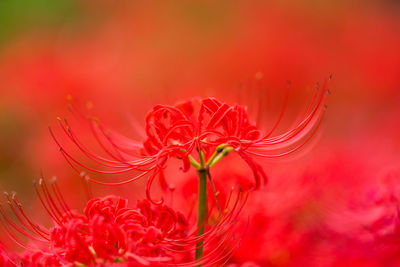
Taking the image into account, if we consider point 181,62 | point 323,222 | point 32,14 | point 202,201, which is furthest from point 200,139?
point 32,14

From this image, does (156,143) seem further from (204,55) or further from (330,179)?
(204,55)

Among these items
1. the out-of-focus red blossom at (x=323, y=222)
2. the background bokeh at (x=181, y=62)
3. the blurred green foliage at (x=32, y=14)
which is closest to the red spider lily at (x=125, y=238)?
the out-of-focus red blossom at (x=323, y=222)

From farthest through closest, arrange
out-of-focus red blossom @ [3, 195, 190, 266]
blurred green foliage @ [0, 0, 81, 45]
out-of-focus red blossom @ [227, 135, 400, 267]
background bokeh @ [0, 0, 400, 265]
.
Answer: blurred green foliage @ [0, 0, 81, 45] → background bokeh @ [0, 0, 400, 265] → out-of-focus red blossom @ [227, 135, 400, 267] → out-of-focus red blossom @ [3, 195, 190, 266]

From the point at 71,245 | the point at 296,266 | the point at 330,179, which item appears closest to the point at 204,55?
the point at 330,179

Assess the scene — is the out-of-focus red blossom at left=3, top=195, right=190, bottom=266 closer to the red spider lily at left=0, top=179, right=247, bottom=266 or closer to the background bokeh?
the red spider lily at left=0, top=179, right=247, bottom=266

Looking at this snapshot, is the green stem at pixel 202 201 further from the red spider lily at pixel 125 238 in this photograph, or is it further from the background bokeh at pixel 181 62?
the background bokeh at pixel 181 62

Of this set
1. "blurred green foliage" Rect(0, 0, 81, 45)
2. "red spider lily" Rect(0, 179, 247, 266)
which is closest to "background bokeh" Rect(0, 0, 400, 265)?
"blurred green foliage" Rect(0, 0, 81, 45)
